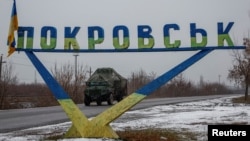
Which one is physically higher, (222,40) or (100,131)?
(222,40)

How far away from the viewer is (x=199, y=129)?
44.3 feet

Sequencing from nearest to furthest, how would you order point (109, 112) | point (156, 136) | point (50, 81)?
point (109, 112) → point (50, 81) → point (156, 136)

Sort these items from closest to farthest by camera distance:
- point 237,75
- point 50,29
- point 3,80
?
point 50,29 → point 3,80 → point 237,75

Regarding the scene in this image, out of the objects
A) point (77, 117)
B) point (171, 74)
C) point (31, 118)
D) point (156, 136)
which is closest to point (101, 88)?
point (31, 118)

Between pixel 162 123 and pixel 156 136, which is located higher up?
pixel 156 136

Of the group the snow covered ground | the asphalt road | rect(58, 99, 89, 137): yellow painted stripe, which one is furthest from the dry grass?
the asphalt road

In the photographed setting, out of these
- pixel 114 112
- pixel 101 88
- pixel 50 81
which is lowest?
pixel 101 88

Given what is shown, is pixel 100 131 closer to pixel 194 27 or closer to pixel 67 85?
pixel 194 27

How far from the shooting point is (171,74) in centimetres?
1091

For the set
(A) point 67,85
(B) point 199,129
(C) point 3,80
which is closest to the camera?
Result: (B) point 199,129

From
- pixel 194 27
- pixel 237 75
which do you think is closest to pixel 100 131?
pixel 194 27

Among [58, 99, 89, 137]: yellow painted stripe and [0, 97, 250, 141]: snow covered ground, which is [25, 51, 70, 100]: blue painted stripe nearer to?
[58, 99, 89, 137]: yellow painted stripe

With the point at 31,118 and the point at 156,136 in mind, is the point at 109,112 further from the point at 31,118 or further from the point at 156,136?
the point at 31,118

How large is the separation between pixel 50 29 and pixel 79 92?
34.0 metres
